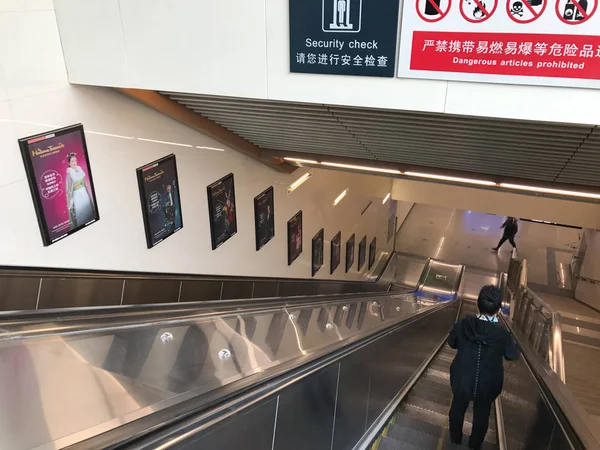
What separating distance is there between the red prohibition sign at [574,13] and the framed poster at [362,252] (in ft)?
29.3

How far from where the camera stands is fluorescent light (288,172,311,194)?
6958 millimetres

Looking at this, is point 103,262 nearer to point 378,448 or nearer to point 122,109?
point 122,109

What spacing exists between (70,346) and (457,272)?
10841mm

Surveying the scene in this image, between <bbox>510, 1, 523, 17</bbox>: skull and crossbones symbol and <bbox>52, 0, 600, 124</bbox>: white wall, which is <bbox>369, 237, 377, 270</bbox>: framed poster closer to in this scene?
<bbox>52, 0, 600, 124</bbox>: white wall

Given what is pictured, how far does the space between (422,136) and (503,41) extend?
1.64 meters

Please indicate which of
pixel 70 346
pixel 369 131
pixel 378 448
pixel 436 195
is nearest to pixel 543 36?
pixel 369 131

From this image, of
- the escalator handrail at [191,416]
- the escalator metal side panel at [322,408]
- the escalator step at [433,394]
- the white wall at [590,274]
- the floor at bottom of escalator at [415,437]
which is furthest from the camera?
the white wall at [590,274]

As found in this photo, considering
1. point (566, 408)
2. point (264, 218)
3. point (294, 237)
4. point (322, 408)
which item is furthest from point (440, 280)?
point (322, 408)

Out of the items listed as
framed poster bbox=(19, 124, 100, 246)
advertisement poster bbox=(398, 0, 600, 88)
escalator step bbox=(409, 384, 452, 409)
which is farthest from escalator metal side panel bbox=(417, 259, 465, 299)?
advertisement poster bbox=(398, 0, 600, 88)

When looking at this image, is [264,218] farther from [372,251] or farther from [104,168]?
[372,251]

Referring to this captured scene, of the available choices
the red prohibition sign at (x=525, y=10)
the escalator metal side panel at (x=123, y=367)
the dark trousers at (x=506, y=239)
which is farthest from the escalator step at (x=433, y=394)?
the dark trousers at (x=506, y=239)

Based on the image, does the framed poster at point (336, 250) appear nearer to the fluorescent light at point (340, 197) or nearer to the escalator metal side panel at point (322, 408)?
the fluorescent light at point (340, 197)

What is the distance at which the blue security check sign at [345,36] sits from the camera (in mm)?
2566

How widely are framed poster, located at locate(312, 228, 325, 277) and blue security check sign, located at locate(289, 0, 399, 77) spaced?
5478 millimetres
